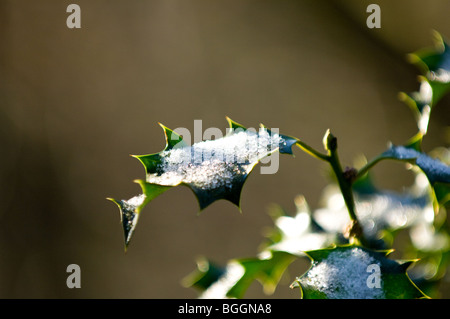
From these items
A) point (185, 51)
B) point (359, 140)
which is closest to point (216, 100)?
point (185, 51)

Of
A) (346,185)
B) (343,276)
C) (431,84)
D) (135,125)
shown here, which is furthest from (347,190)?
(135,125)

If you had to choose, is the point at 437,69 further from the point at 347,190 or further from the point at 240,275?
the point at 240,275

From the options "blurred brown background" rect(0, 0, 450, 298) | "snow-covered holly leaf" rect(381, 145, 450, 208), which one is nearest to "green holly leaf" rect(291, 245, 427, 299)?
"snow-covered holly leaf" rect(381, 145, 450, 208)

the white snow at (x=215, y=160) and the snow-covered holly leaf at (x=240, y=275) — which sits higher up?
the white snow at (x=215, y=160)

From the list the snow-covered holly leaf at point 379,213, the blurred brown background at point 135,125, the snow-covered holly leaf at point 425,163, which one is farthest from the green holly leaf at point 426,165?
the blurred brown background at point 135,125

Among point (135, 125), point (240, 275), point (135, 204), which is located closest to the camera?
point (135, 204)

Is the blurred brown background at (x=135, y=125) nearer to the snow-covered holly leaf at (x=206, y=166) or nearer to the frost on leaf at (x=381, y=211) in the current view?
the frost on leaf at (x=381, y=211)
